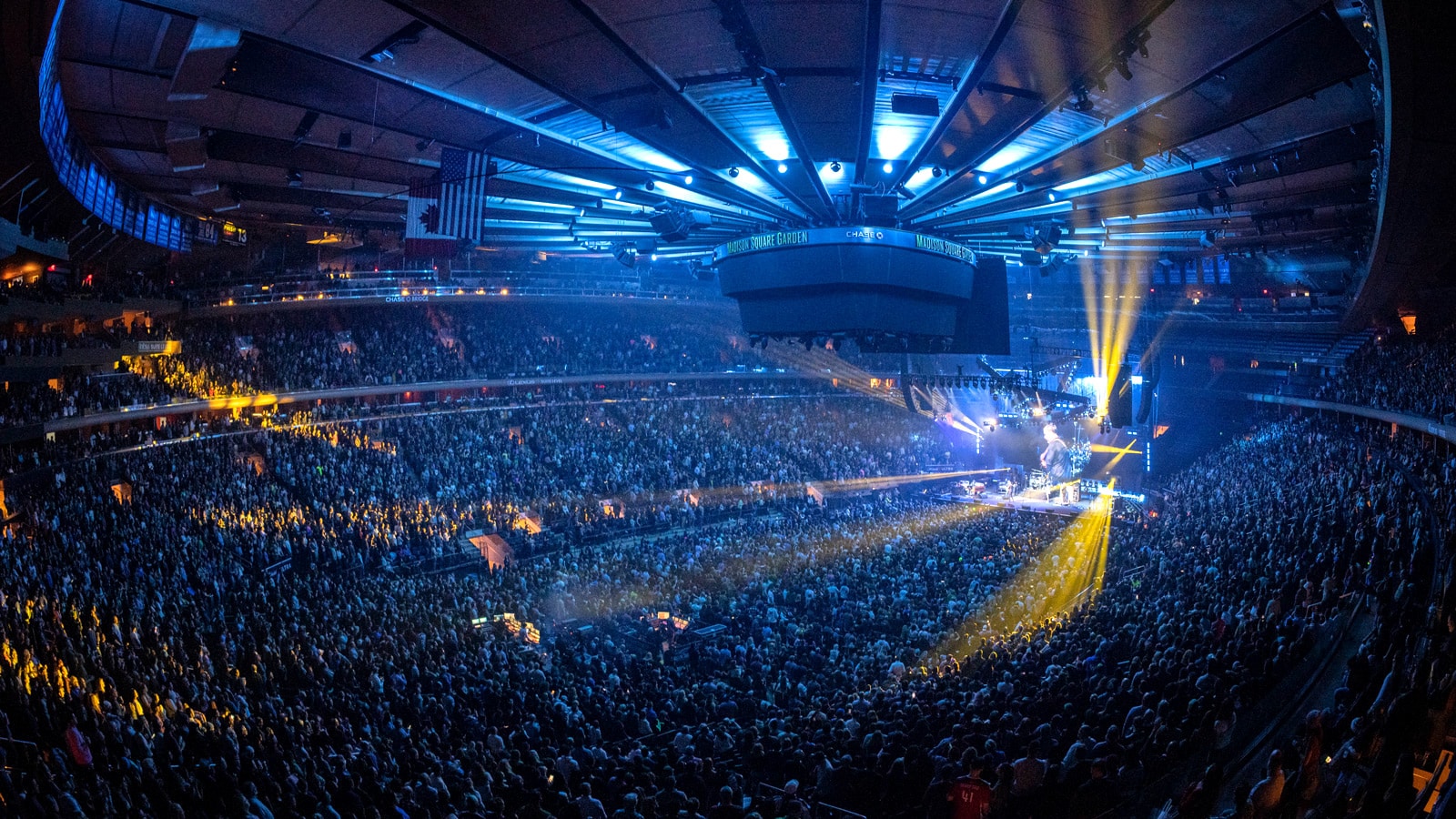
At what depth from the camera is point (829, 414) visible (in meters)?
45.5

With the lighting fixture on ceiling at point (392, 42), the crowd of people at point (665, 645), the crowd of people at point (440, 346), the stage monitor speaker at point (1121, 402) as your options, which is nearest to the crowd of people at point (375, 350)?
the crowd of people at point (440, 346)

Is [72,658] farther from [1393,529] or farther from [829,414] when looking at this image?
[829,414]

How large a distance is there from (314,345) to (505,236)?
18.8 metres

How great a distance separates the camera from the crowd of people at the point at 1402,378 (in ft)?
63.5

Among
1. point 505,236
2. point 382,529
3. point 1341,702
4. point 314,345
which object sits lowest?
point 382,529

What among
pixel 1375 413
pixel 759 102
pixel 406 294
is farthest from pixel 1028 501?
pixel 759 102

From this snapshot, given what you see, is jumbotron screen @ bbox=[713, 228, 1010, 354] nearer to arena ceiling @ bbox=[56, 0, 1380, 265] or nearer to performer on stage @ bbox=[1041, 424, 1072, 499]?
arena ceiling @ bbox=[56, 0, 1380, 265]

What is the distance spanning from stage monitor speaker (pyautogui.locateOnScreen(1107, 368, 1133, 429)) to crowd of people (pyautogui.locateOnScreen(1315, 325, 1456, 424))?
882 centimetres

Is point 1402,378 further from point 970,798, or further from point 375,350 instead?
point 375,350

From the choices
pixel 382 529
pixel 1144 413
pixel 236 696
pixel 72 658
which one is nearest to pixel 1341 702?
pixel 236 696

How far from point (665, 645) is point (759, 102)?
11333 mm

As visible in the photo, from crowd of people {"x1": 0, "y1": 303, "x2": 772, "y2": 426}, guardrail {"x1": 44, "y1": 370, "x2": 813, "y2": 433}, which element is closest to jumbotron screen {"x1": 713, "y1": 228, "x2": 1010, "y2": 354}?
crowd of people {"x1": 0, "y1": 303, "x2": 772, "y2": 426}

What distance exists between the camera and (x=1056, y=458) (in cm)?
4338

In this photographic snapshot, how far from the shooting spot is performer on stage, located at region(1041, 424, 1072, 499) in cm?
4288
